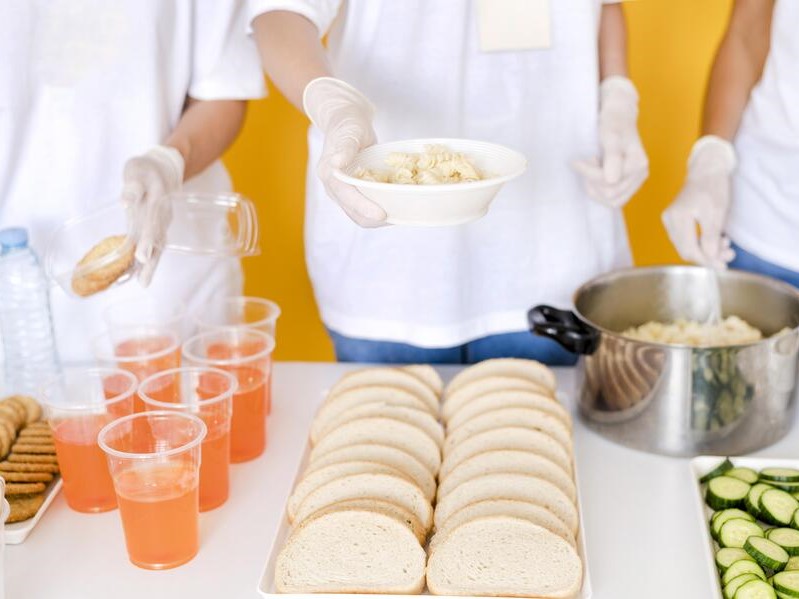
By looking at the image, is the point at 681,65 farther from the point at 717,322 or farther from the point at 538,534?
the point at 538,534

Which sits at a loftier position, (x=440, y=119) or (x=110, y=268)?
(x=440, y=119)

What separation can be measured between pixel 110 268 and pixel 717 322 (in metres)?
1.11

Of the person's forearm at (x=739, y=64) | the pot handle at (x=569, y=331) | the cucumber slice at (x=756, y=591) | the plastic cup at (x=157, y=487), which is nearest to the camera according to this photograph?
the cucumber slice at (x=756, y=591)

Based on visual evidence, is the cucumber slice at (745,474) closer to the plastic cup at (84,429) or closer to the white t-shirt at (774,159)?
the white t-shirt at (774,159)

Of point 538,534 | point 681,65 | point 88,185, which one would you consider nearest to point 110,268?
point 88,185

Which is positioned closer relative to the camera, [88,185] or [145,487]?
[145,487]

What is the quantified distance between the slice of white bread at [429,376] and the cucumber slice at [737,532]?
0.57 m

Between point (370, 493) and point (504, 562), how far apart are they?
22cm

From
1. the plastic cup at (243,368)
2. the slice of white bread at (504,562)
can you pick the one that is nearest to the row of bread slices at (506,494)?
the slice of white bread at (504,562)

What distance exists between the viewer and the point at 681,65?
10.5 ft

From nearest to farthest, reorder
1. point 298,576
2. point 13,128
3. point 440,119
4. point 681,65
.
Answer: point 298,576, point 13,128, point 440,119, point 681,65

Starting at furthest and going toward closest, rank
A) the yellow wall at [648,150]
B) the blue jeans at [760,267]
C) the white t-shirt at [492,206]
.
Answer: the yellow wall at [648,150] → the blue jeans at [760,267] → the white t-shirt at [492,206]

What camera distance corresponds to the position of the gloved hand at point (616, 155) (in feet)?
6.17

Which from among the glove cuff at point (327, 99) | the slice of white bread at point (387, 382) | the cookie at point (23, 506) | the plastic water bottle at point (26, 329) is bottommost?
the cookie at point (23, 506)
